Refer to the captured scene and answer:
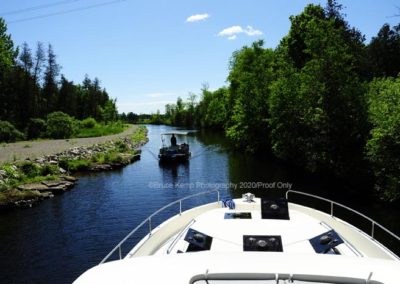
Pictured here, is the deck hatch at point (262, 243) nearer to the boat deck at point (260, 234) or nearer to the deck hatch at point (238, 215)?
the boat deck at point (260, 234)

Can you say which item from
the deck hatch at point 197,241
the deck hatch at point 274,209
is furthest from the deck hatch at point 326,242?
the deck hatch at point 197,241

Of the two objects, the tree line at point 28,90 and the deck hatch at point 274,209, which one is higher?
the tree line at point 28,90

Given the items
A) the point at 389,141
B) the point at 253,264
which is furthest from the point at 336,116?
the point at 253,264

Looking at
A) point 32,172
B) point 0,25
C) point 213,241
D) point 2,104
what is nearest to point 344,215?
point 213,241

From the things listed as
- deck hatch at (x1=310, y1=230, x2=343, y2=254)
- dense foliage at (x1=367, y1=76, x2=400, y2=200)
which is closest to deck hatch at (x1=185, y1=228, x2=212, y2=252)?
deck hatch at (x1=310, y1=230, x2=343, y2=254)

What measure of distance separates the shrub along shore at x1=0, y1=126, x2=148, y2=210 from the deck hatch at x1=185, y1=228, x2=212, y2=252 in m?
18.8

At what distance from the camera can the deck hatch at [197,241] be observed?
9031 millimetres

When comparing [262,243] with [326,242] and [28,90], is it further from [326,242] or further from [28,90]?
[28,90]

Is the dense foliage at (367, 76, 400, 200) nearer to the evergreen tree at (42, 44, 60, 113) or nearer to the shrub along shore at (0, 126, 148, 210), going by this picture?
the shrub along shore at (0, 126, 148, 210)

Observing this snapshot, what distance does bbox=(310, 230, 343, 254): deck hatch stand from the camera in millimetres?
8734

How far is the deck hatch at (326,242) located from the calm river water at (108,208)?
31.0ft

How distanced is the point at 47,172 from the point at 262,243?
28.5m

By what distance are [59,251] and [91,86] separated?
364 ft

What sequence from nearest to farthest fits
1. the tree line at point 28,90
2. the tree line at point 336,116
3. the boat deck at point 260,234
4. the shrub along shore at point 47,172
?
the boat deck at point 260,234, the tree line at point 336,116, the shrub along shore at point 47,172, the tree line at point 28,90
